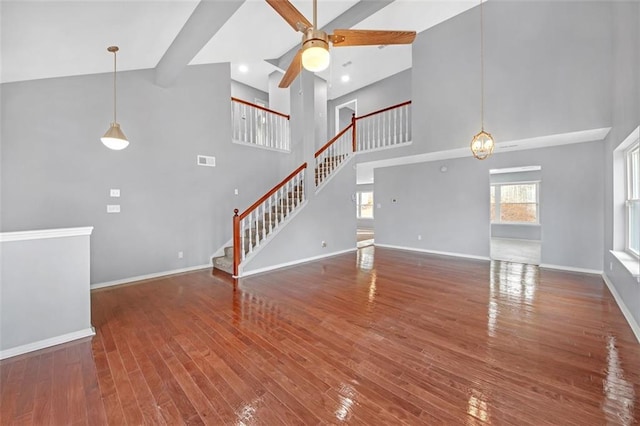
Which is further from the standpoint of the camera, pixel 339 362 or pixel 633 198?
pixel 633 198

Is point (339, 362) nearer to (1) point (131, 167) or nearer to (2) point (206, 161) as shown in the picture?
(1) point (131, 167)

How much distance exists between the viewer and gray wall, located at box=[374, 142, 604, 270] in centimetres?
470

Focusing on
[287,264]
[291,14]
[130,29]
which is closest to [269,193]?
[287,264]

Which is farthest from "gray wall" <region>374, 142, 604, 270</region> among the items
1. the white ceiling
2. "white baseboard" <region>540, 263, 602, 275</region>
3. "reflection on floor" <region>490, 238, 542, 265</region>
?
the white ceiling

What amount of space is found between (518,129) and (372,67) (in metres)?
4.59

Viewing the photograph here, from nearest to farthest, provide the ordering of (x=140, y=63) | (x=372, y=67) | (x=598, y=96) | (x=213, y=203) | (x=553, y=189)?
(x=598, y=96) < (x=140, y=63) < (x=553, y=189) < (x=213, y=203) < (x=372, y=67)

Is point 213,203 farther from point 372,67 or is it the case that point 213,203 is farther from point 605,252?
point 605,252

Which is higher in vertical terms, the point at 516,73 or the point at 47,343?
the point at 516,73

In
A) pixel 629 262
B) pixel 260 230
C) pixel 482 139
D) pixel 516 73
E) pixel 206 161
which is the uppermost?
pixel 516 73

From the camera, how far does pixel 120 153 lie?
4254mm

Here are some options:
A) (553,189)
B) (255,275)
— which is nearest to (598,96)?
(553,189)

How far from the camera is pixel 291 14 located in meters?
2.30

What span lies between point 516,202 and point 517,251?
9.27 feet

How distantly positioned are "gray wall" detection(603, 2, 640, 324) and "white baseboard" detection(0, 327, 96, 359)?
5.46 metres
